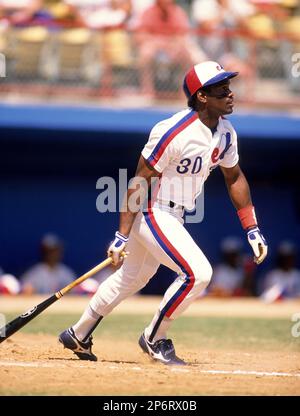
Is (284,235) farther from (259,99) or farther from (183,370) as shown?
(183,370)

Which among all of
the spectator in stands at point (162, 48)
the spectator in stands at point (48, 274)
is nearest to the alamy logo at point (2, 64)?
the spectator in stands at point (162, 48)

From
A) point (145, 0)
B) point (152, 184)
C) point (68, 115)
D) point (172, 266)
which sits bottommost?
point (172, 266)

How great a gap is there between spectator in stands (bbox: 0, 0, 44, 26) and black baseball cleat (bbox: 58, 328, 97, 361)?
622 centimetres

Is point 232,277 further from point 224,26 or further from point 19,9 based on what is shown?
point 19,9

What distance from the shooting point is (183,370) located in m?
6.47

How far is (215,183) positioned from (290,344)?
240 inches

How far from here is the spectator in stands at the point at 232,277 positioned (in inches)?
524

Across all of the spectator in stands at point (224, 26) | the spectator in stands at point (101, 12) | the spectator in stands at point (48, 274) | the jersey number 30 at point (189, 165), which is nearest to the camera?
the jersey number 30 at point (189, 165)

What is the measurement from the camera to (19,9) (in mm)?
12297

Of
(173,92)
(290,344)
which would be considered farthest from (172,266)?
(173,92)

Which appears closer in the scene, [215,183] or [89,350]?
[89,350]

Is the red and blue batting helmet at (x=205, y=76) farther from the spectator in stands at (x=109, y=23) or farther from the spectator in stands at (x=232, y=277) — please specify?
the spectator in stands at (x=232, y=277)

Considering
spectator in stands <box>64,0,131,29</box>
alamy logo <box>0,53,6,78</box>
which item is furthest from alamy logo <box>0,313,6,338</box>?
spectator in stands <box>64,0,131,29</box>

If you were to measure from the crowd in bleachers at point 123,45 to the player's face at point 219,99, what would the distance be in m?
5.16
